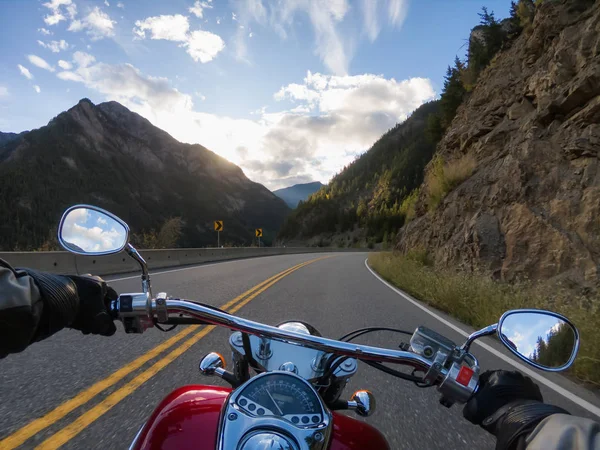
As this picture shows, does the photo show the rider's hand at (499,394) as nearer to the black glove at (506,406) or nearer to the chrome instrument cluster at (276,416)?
the black glove at (506,406)

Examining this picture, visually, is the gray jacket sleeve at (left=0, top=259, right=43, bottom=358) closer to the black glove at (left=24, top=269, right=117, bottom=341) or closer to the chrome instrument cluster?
the black glove at (left=24, top=269, right=117, bottom=341)

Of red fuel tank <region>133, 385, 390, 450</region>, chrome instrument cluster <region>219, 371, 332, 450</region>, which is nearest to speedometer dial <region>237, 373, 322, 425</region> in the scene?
chrome instrument cluster <region>219, 371, 332, 450</region>

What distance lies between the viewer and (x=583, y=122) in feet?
34.3

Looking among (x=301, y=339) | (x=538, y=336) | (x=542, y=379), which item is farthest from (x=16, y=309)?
(x=542, y=379)

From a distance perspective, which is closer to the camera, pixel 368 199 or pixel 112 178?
pixel 112 178

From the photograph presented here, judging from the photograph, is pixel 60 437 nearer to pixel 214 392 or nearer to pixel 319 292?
pixel 214 392

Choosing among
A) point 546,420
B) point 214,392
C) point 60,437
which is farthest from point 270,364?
point 60,437

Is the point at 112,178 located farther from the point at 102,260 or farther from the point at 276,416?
the point at 276,416

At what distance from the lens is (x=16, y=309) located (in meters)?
1.13

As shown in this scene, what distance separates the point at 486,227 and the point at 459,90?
1856 cm

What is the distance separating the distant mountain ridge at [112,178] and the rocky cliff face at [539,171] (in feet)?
131

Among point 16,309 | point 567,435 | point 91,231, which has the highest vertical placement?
point 91,231

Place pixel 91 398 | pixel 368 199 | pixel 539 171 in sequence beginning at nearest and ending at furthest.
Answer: pixel 91 398 → pixel 539 171 → pixel 368 199

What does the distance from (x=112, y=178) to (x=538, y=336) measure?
452 ft
